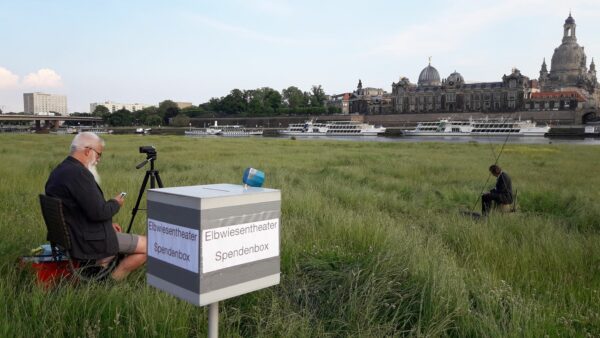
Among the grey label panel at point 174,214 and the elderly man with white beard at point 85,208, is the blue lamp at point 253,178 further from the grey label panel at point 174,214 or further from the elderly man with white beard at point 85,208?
the elderly man with white beard at point 85,208

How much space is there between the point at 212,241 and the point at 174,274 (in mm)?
317

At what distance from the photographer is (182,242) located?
7.05 feet

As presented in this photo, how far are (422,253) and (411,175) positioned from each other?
11029 mm

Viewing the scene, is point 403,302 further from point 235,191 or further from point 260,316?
point 235,191

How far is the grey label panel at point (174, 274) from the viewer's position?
2.10 m

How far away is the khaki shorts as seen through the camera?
14.0 ft

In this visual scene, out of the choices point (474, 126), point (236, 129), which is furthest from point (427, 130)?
point (236, 129)

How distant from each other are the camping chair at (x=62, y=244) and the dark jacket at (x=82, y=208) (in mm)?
95

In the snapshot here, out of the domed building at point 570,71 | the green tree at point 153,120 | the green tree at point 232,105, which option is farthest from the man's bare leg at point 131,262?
the green tree at point 232,105

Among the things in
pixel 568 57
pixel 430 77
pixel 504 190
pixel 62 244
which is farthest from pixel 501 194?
pixel 568 57

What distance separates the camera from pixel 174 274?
7.32ft

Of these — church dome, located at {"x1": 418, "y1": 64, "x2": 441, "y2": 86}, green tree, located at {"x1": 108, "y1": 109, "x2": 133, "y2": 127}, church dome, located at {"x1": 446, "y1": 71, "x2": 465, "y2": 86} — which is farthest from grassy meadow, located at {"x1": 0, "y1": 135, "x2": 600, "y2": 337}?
green tree, located at {"x1": 108, "y1": 109, "x2": 133, "y2": 127}

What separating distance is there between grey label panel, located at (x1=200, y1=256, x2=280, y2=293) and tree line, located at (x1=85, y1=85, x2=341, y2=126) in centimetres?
12838

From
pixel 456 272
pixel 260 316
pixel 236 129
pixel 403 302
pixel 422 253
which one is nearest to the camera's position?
pixel 260 316
